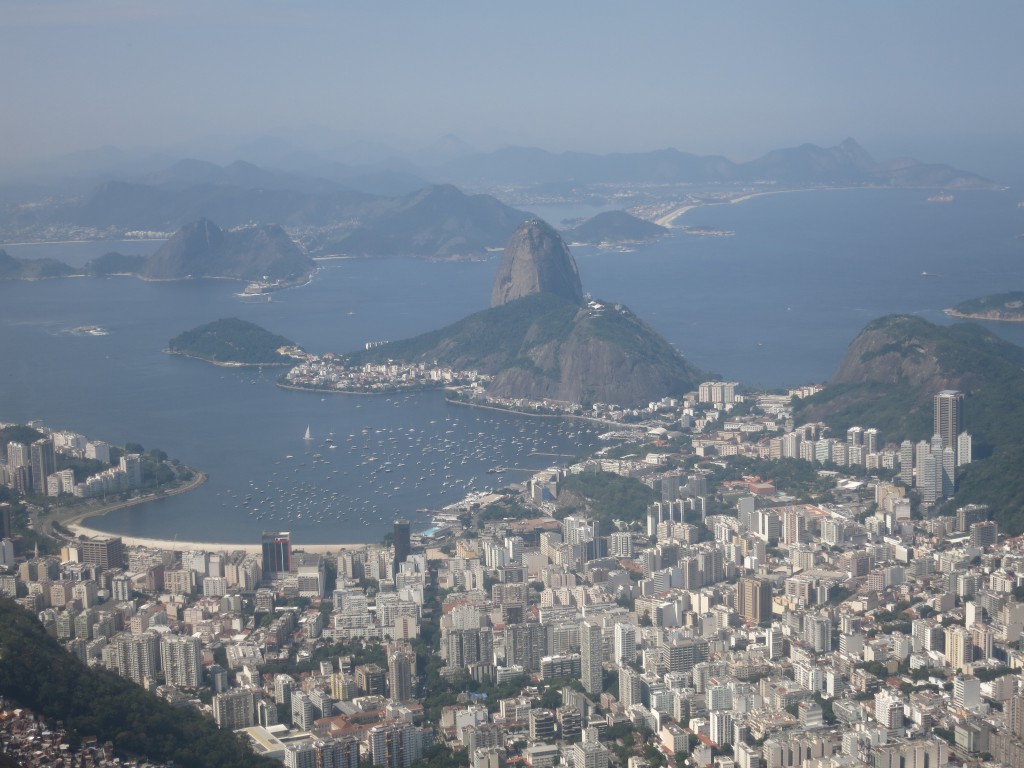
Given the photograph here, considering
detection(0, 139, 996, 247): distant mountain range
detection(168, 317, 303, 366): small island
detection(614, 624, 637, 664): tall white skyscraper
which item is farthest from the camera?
detection(0, 139, 996, 247): distant mountain range

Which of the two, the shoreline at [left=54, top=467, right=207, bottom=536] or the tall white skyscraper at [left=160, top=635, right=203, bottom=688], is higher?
the shoreline at [left=54, top=467, right=207, bottom=536]

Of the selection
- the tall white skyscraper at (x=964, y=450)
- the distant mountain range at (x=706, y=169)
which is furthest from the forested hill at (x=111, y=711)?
the distant mountain range at (x=706, y=169)

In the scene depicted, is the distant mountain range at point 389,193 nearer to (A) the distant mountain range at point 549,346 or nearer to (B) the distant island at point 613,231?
(B) the distant island at point 613,231

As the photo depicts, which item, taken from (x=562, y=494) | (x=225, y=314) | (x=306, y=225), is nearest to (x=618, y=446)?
(x=562, y=494)

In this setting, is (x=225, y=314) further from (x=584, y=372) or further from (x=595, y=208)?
(x=595, y=208)

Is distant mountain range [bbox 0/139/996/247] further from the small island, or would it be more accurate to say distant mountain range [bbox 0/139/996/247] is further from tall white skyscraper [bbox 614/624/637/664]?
tall white skyscraper [bbox 614/624/637/664]

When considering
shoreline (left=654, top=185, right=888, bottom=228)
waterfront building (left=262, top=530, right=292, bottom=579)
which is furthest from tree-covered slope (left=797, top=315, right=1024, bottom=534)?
shoreline (left=654, top=185, right=888, bottom=228)
